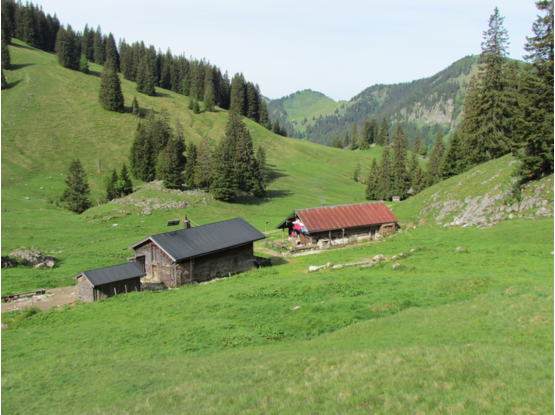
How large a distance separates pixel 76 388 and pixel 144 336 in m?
6.15

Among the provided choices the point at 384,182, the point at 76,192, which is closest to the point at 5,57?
the point at 76,192

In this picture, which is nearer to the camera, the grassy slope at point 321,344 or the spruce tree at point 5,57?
the grassy slope at point 321,344

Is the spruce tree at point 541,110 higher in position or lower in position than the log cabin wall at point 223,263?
higher

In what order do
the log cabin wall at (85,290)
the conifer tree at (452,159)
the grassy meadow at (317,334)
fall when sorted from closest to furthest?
the grassy meadow at (317,334) → the log cabin wall at (85,290) → the conifer tree at (452,159)

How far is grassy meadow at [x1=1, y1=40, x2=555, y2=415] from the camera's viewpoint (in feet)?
35.5

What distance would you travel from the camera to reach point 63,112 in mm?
110312

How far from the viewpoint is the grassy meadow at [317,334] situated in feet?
35.5

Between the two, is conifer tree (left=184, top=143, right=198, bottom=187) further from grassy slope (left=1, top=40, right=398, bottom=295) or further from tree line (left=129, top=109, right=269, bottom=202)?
grassy slope (left=1, top=40, right=398, bottom=295)

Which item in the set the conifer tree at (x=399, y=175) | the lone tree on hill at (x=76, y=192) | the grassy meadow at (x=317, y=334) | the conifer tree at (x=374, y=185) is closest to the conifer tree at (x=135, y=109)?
the lone tree on hill at (x=76, y=192)

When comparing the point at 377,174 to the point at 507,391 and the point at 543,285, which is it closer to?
the point at 543,285

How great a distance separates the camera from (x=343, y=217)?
51656 mm

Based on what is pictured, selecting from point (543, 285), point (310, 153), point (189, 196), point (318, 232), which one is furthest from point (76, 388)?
point (310, 153)

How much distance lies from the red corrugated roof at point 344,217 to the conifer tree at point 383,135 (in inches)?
4597

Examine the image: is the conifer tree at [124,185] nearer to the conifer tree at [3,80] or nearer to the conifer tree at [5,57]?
the conifer tree at [3,80]
